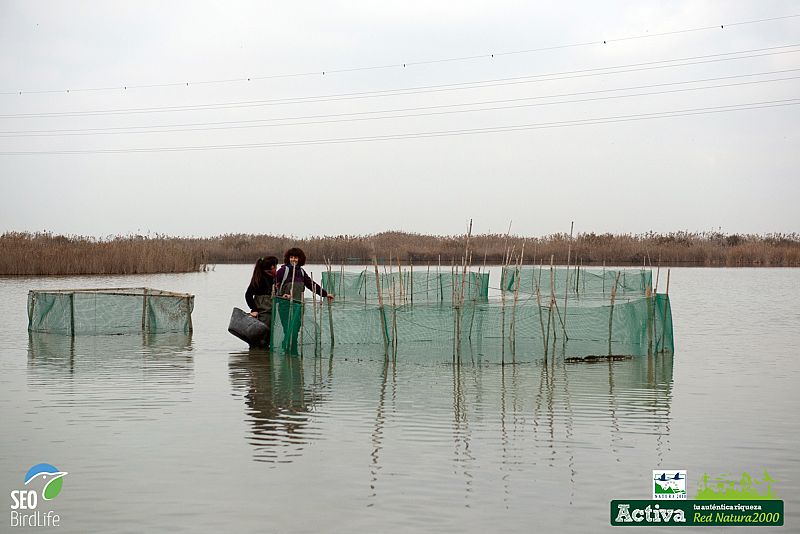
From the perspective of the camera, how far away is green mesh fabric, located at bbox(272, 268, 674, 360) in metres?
10.8

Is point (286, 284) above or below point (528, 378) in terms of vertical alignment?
above

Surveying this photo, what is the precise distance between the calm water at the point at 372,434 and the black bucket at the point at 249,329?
19cm

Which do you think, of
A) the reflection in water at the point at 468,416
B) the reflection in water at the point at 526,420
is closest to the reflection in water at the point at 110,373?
the reflection in water at the point at 468,416

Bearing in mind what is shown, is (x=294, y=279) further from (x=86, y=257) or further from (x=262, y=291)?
(x=86, y=257)

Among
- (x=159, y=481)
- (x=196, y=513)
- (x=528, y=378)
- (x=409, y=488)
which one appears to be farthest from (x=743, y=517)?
(x=528, y=378)

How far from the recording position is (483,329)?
11.3 metres

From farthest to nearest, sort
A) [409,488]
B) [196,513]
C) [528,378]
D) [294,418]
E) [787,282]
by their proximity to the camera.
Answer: [787,282]
[528,378]
[294,418]
[409,488]
[196,513]

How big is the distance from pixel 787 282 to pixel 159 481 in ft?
87.0

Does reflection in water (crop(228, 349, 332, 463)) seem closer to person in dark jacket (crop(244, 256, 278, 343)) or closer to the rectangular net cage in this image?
person in dark jacket (crop(244, 256, 278, 343))

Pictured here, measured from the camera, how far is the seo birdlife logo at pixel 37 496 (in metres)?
4.95

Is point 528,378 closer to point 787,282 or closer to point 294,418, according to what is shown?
point 294,418

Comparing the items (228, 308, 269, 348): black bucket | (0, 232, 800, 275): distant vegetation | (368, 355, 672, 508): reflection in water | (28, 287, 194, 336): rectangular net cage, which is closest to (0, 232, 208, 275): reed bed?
(0, 232, 800, 275): distant vegetation

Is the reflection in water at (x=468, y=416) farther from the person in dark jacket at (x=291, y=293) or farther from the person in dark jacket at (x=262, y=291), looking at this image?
the person in dark jacket at (x=262, y=291)

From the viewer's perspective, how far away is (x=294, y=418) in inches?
296
